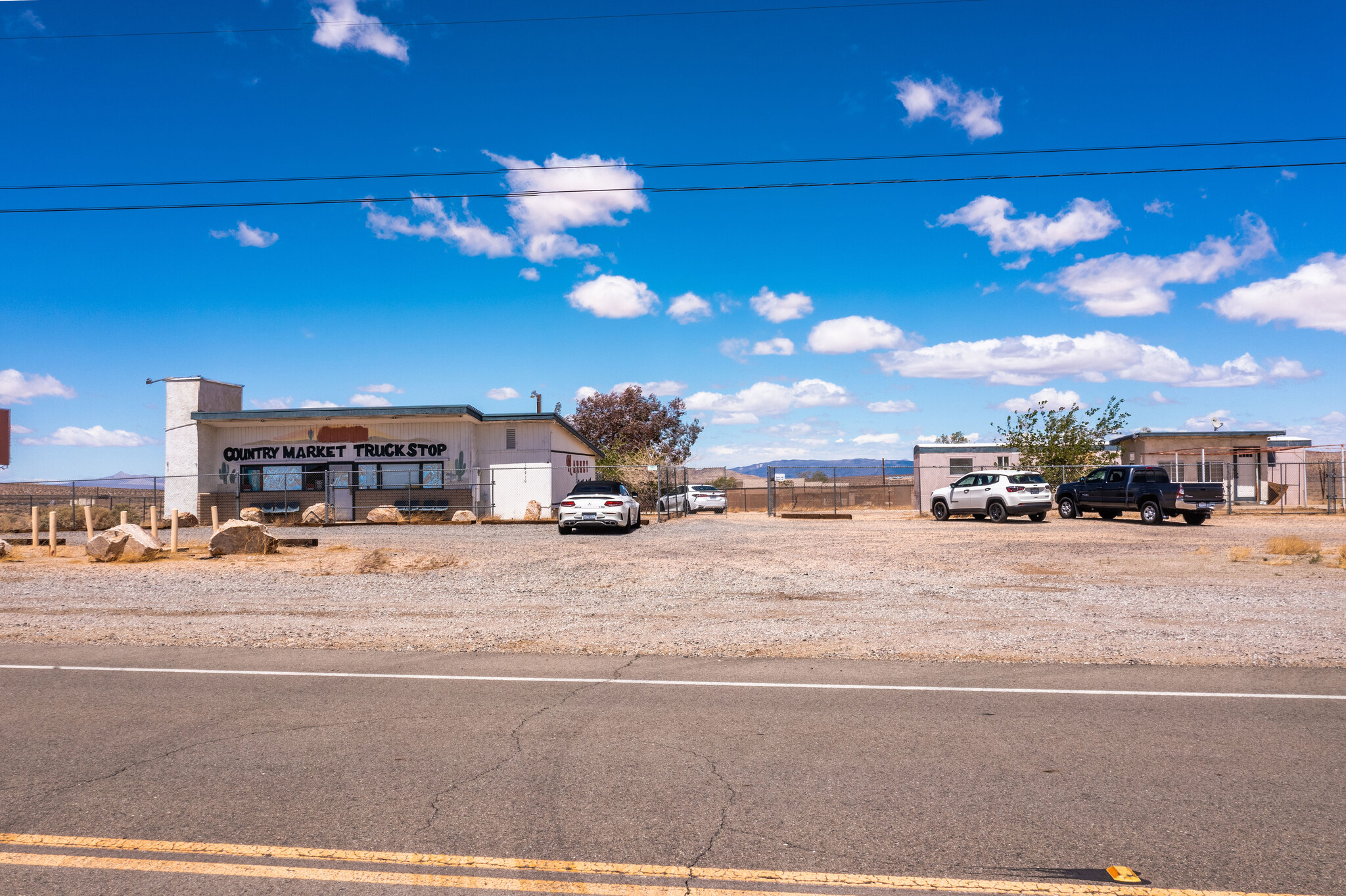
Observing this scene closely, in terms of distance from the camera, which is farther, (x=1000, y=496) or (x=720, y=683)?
(x=1000, y=496)

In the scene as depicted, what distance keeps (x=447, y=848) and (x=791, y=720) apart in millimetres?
2809

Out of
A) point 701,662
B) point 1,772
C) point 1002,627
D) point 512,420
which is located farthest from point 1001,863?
point 512,420

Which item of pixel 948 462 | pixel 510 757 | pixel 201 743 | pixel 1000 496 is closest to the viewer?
pixel 510 757

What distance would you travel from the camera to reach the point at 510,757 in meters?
5.23

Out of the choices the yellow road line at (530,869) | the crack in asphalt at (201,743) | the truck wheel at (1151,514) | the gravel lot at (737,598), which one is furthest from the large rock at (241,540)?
the truck wheel at (1151,514)

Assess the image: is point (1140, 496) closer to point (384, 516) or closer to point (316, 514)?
point (384, 516)

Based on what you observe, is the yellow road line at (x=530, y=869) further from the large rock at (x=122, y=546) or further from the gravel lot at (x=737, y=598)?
the large rock at (x=122, y=546)

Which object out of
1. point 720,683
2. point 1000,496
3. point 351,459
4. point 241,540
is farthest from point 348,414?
point 720,683

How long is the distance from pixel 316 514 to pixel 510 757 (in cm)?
2941

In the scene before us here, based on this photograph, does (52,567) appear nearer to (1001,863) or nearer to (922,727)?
(922,727)

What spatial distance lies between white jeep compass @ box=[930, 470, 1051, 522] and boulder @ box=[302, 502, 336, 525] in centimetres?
2294

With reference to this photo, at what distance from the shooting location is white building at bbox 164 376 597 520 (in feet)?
110

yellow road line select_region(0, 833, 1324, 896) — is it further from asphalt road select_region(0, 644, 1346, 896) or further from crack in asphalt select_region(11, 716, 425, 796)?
crack in asphalt select_region(11, 716, 425, 796)

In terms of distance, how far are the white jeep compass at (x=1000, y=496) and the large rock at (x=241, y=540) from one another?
22.2 metres
